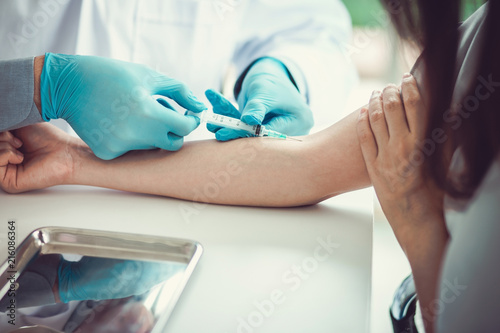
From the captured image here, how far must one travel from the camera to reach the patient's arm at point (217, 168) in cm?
87

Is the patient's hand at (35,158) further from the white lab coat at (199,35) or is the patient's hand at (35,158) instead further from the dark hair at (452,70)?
the dark hair at (452,70)

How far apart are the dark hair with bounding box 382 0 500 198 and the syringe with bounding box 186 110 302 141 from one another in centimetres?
37

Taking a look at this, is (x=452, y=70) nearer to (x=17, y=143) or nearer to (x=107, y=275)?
(x=107, y=275)

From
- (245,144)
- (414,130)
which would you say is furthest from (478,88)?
(245,144)

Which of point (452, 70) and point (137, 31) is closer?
point (452, 70)

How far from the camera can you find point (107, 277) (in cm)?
66

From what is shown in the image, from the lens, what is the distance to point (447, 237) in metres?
0.71

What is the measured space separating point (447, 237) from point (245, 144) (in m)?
0.42

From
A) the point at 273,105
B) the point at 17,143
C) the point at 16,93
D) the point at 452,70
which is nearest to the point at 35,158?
the point at 17,143

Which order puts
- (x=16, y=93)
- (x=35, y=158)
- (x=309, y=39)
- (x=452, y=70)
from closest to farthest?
(x=452, y=70), (x=16, y=93), (x=35, y=158), (x=309, y=39)

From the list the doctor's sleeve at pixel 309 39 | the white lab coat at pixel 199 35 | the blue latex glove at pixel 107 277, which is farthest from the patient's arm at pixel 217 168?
the doctor's sleeve at pixel 309 39

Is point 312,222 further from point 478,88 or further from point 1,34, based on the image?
point 1,34

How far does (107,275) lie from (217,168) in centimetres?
33

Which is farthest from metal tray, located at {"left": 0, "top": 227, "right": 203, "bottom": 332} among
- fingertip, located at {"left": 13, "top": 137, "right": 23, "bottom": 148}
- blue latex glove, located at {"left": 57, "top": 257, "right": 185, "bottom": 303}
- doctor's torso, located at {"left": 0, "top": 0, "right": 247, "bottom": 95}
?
doctor's torso, located at {"left": 0, "top": 0, "right": 247, "bottom": 95}
